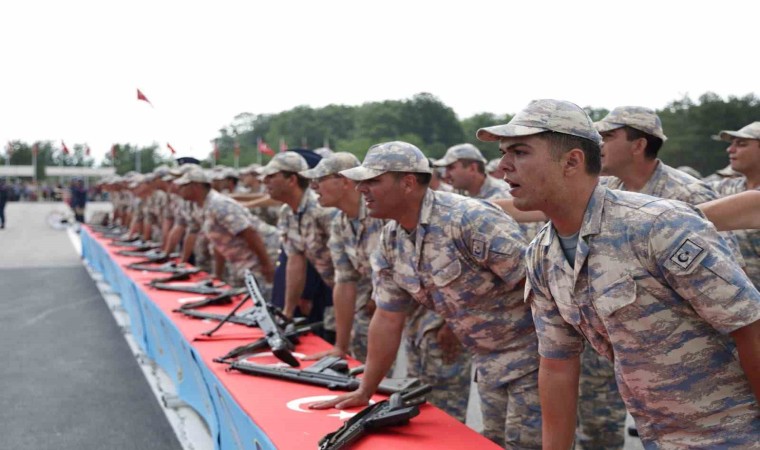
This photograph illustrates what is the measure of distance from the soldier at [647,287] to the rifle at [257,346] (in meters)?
2.19

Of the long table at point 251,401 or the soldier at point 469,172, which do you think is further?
the soldier at point 469,172

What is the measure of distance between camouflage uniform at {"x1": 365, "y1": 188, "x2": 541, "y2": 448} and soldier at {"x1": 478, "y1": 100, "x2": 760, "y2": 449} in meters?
0.88

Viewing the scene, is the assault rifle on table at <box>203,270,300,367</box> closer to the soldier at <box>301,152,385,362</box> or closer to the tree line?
the soldier at <box>301,152,385,362</box>

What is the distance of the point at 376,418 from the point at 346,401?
1.31 ft

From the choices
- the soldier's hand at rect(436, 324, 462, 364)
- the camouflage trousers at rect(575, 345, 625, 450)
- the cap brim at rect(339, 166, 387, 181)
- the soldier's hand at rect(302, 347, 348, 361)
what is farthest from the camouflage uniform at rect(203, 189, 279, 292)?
the cap brim at rect(339, 166, 387, 181)

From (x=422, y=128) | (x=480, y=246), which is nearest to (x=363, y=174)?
(x=480, y=246)

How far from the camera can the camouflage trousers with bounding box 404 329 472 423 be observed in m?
3.91

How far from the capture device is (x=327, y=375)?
3391mm

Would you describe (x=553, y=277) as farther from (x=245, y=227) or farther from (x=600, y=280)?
(x=245, y=227)

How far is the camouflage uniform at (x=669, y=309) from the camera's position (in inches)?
68.6

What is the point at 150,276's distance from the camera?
7.70 meters

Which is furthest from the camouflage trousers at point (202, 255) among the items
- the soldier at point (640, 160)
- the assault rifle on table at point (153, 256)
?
the soldier at point (640, 160)

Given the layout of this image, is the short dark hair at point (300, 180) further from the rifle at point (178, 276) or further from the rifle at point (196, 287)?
the rifle at point (178, 276)

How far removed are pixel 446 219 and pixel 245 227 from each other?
3.82 metres
